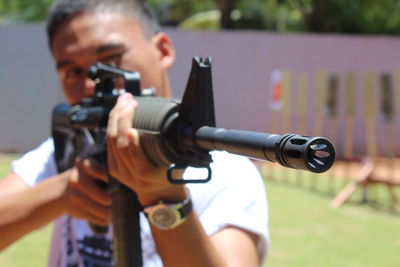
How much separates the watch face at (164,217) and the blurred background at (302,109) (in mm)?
3620

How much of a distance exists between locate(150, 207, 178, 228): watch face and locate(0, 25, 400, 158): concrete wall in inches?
362

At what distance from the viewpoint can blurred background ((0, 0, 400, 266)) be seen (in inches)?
214

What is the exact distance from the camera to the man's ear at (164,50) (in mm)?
1764

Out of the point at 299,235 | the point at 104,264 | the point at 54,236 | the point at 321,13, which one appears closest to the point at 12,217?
the point at 54,236

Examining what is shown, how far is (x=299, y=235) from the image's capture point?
5.53m

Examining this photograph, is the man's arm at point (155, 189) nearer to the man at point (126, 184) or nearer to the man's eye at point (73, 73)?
the man at point (126, 184)

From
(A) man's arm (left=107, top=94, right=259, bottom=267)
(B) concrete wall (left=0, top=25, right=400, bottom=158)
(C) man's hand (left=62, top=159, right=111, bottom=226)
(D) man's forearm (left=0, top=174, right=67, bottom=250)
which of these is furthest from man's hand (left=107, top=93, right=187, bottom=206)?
(B) concrete wall (left=0, top=25, right=400, bottom=158)

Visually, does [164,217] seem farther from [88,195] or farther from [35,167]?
[35,167]

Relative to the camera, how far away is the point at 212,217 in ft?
4.61

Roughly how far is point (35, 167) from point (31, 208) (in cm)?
23

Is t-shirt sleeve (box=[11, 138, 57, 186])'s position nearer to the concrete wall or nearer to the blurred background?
the blurred background

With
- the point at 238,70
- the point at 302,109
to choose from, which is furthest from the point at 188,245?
the point at 238,70

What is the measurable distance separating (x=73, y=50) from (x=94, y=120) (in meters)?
0.26

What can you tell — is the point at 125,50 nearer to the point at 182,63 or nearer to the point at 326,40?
the point at 182,63
